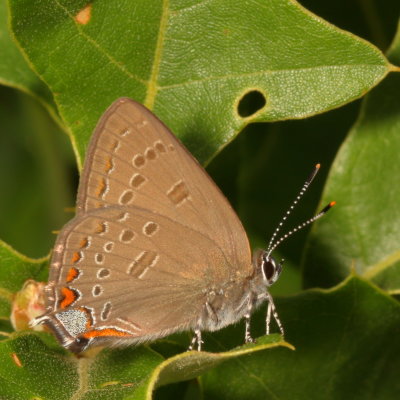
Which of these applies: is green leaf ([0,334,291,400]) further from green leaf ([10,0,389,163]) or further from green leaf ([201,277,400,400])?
green leaf ([10,0,389,163])

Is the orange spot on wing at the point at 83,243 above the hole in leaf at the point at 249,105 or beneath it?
beneath

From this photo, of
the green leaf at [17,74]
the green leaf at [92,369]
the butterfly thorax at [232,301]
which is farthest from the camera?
the green leaf at [17,74]

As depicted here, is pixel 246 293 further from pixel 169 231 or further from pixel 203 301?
pixel 169 231

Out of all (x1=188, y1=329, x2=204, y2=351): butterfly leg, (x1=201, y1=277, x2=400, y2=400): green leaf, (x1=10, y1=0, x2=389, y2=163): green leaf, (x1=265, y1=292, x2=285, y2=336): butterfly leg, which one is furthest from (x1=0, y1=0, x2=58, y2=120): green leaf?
(x1=201, y1=277, x2=400, y2=400): green leaf

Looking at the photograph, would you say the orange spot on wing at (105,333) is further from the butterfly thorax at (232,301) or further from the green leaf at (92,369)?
the butterfly thorax at (232,301)

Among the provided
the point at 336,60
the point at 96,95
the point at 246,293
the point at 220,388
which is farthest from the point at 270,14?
the point at 220,388

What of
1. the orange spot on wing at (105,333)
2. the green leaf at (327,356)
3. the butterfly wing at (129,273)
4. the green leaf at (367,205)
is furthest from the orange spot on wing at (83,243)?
the green leaf at (367,205)
